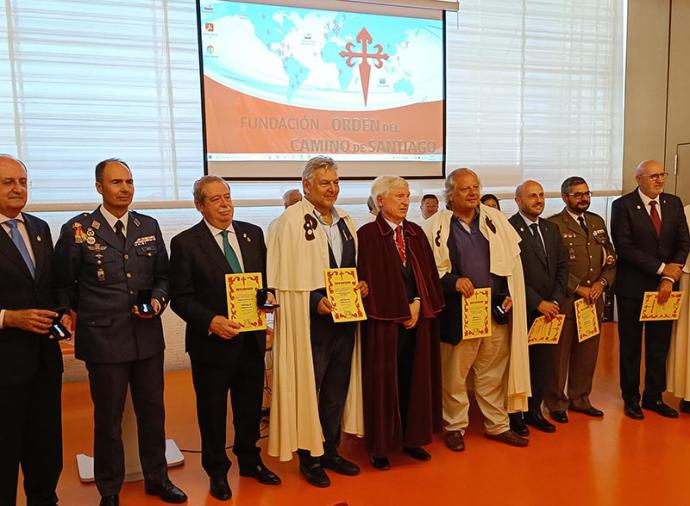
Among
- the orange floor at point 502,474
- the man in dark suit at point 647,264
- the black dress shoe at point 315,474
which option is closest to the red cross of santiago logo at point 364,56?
the man in dark suit at point 647,264

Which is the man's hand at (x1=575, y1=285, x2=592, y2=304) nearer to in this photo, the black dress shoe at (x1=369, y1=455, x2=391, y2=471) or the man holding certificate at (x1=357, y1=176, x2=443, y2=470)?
the man holding certificate at (x1=357, y1=176, x2=443, y2=470)

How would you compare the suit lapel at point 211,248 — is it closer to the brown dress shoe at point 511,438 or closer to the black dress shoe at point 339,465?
the black dress shoe at point 339,465

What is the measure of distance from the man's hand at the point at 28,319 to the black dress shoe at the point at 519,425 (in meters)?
2.90

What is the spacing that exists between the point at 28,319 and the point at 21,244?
14.8 inches

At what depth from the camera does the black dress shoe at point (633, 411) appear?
164 inches

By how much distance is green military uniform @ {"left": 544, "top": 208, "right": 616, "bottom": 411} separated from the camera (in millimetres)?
4078

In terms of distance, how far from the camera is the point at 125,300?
2.86 m

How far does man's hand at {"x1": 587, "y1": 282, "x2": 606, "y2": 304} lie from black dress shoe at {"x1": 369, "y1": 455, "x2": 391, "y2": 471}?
1.80 meters

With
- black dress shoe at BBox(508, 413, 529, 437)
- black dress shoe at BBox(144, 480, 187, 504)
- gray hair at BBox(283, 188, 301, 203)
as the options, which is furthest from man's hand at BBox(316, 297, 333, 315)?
gray hair at BBox(283, 188, 301, 203)

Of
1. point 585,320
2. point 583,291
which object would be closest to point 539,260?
point 583,291

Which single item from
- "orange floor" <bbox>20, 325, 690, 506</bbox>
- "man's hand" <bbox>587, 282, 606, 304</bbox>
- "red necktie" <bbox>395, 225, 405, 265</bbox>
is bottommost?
"orange floor" <bbox>20, 325, 690, 506</bbox>

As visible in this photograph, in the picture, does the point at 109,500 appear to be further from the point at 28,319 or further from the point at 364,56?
the point at 364,56

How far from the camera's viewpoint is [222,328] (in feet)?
9.55

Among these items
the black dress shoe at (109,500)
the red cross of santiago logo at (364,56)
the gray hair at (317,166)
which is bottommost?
the black dress shoe at (109,500)
